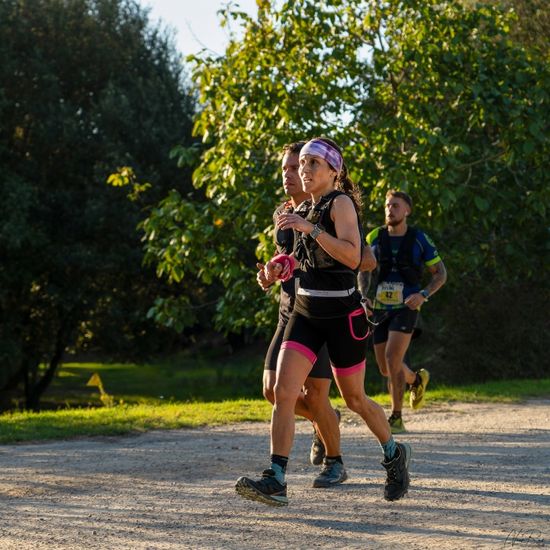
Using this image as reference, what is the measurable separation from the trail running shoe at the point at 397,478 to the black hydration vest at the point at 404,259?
3195mm

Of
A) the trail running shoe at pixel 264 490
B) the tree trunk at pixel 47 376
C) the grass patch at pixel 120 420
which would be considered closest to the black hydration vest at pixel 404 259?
the grass patch at pixel 120 420

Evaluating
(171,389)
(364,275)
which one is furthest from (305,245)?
(171,389)

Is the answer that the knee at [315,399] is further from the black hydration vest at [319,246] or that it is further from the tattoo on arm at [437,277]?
the tattoo on arm at [437,277]

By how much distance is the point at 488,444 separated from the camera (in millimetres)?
8898

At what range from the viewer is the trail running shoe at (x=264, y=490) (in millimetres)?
5652

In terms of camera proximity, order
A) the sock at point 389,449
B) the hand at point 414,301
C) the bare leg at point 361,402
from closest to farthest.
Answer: the bare leg at point 361,402, the sock at point 389,449, the hand at point 414,301

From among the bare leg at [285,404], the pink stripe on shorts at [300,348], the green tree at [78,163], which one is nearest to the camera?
the bare leg at [285,404]

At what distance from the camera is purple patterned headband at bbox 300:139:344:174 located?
5988 mm

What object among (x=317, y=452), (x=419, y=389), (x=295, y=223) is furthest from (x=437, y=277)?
(x=295, y=223)

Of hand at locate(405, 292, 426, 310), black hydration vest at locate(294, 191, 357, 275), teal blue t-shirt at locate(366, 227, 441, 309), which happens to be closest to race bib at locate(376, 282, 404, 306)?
teal blue t-shirt at locate(366, 227, 441, 309)

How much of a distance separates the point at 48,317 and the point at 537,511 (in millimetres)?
20703

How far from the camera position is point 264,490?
5680 mm

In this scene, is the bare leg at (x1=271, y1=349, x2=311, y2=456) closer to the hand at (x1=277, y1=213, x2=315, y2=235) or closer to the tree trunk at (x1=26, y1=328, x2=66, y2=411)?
the hand at (x1=277, y1=213, x2=315, y2=235)

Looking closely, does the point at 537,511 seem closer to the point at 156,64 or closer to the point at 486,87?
the point at 486,87
